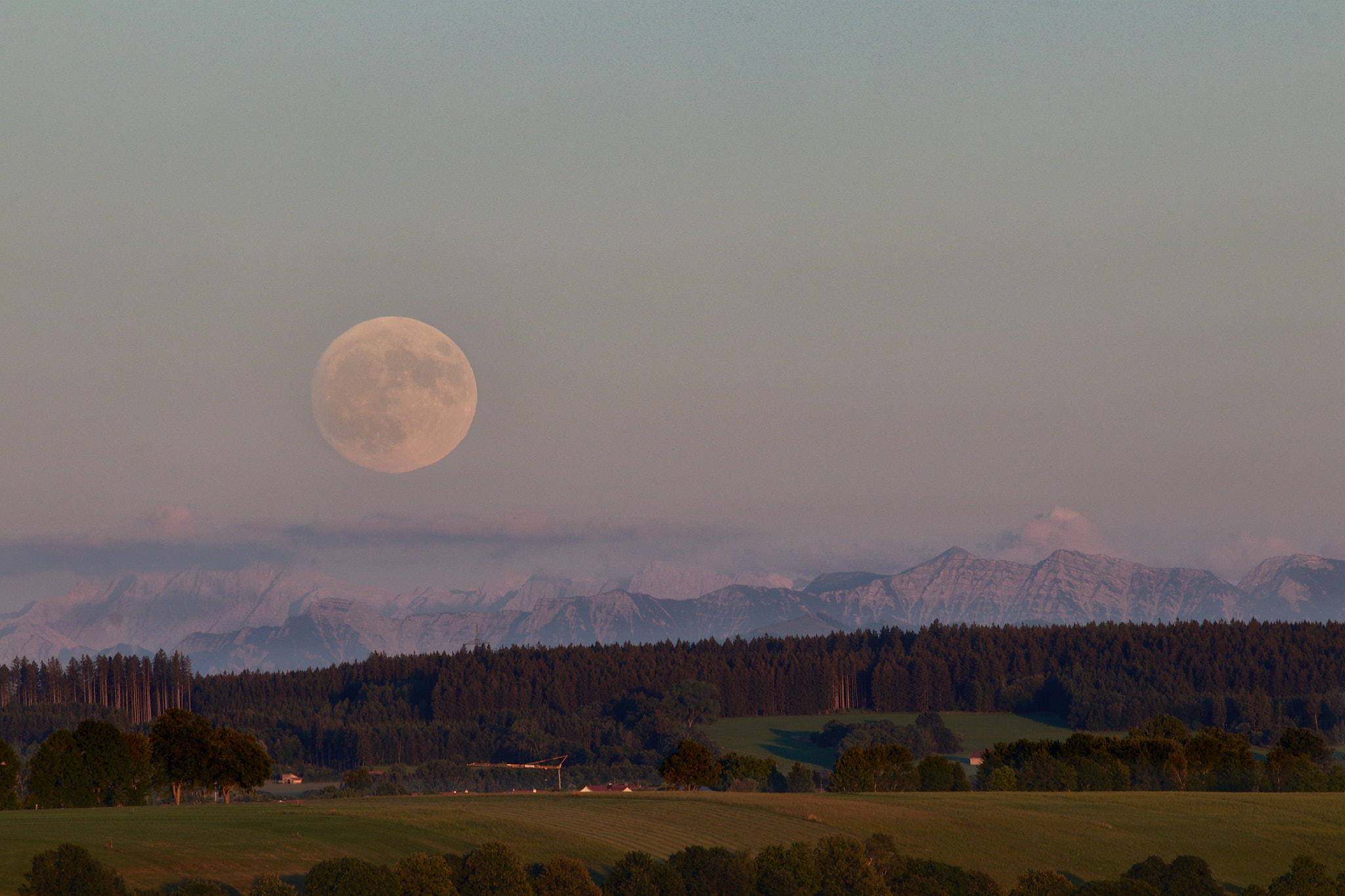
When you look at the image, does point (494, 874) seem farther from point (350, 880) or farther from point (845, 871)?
point (845, 871)

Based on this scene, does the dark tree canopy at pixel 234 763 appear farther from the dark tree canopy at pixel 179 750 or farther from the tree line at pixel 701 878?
the tree line at pixel 701 878

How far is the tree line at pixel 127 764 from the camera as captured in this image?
6235 inches

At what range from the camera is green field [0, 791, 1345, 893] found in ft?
287

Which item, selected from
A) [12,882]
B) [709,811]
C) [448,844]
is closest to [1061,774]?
[709,811]

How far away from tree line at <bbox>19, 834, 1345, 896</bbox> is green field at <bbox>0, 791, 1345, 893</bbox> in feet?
11.3

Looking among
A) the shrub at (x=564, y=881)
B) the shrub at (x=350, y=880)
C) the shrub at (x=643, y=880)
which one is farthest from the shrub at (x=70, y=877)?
the shrub at (x=643, y=880)

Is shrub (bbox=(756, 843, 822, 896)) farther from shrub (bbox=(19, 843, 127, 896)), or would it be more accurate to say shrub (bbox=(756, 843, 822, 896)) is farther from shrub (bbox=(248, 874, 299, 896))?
shrub (bbox=(19, 843, 127, 896))

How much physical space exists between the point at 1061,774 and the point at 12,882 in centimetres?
13090

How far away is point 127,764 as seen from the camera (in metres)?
164

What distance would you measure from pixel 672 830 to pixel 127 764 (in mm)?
86360

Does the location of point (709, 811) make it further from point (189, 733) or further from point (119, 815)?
point (189, 733)

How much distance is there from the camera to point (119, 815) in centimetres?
10669

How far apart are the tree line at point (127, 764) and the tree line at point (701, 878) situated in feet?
264

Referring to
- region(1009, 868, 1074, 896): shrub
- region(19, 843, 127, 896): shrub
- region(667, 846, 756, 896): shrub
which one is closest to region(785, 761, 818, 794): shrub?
region(1009, 868, 1074, 896): shrub
